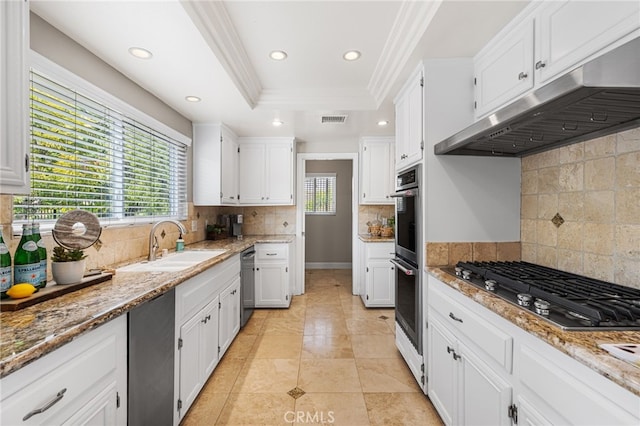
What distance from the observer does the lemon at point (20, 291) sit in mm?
1164

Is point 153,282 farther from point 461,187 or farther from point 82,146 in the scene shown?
point 461,187

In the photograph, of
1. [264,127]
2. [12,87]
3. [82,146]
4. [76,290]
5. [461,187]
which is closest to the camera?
[12,87]

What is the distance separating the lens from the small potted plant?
4.62 feet

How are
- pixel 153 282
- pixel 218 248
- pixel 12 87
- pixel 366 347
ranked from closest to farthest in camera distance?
1. pixel 12 87
2. pixel 153 282
3. pixel 366 347
4. pixel 218 248

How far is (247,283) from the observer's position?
3.35m

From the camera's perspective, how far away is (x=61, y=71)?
1.66m

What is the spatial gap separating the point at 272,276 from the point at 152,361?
8.03 ft

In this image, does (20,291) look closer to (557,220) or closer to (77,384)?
(77,384)

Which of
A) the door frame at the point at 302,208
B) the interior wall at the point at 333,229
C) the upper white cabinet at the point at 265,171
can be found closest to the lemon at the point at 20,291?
the upper white cabinet at the point at 265,171

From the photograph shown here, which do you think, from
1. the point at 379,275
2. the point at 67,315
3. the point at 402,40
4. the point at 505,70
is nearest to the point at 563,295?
the point at 505,70

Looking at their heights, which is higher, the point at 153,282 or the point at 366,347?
the point at 153,282

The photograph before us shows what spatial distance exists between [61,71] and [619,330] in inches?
107

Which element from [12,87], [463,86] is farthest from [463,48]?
[12,87]

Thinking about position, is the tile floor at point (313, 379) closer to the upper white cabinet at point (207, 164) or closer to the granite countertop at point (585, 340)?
the granite countertop at point (585, 340)
